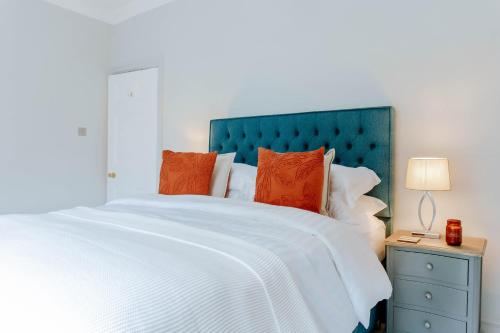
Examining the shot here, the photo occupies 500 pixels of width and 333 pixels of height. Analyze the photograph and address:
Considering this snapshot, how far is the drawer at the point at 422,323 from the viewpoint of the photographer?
5.64 ft

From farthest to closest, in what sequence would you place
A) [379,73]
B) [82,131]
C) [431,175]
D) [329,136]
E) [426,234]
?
[82,131]
[329,136]
[379,73]
[426,234]
[431,175]

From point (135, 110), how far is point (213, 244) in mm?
2901

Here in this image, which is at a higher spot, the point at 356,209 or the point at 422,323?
the point at 356,209

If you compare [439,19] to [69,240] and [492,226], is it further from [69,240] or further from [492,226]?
[69,240]

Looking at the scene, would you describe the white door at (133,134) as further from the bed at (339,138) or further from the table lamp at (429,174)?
the table lamp at (429,174)

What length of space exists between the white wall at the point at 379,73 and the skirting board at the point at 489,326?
4 centimetres

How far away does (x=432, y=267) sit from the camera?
5.83 feet

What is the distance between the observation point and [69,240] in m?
1.31

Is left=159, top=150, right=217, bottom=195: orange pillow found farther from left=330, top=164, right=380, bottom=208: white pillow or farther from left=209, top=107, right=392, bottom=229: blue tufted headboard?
left=330, top=164, right=380, bottom=208: white pillow

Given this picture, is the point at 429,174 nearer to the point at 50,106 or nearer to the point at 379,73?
the point at 379,73

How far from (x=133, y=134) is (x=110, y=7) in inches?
56.7

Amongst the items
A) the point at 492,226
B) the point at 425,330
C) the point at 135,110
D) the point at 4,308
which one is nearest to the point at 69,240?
the point at 4,308

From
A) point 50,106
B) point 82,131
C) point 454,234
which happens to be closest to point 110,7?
point 50,106

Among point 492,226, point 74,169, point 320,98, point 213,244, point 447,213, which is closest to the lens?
point 213,244
